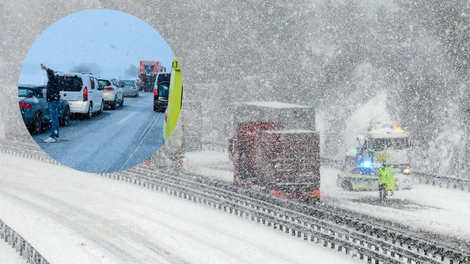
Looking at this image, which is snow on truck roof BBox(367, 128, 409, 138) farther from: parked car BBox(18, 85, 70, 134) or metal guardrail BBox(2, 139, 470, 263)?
parked car BBox(18, 85, 70, 134)

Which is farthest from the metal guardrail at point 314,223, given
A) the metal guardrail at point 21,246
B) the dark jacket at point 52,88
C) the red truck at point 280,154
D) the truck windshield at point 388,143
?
the dark jacket at point 52,88

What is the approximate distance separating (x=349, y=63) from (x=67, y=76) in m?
35.5

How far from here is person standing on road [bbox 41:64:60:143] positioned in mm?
2533

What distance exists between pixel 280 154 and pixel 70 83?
766cm

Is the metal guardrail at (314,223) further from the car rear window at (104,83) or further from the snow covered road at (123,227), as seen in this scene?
the car rear window at (104,83)

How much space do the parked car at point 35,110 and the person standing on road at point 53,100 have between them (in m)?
0.03

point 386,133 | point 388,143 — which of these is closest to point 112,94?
point 388,143

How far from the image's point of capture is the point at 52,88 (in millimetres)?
2553

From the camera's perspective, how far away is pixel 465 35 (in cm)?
2978

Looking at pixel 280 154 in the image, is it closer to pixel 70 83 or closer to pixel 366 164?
pixel 366 164

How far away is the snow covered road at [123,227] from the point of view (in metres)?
7.01

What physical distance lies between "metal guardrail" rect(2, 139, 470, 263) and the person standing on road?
6.34 m

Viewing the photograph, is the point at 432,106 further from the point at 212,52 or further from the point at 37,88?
the point at 37,88

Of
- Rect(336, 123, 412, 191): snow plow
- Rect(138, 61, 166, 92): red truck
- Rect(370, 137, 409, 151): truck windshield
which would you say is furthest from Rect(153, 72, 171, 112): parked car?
Rect(370, 137, 409, 151): truck windshield
